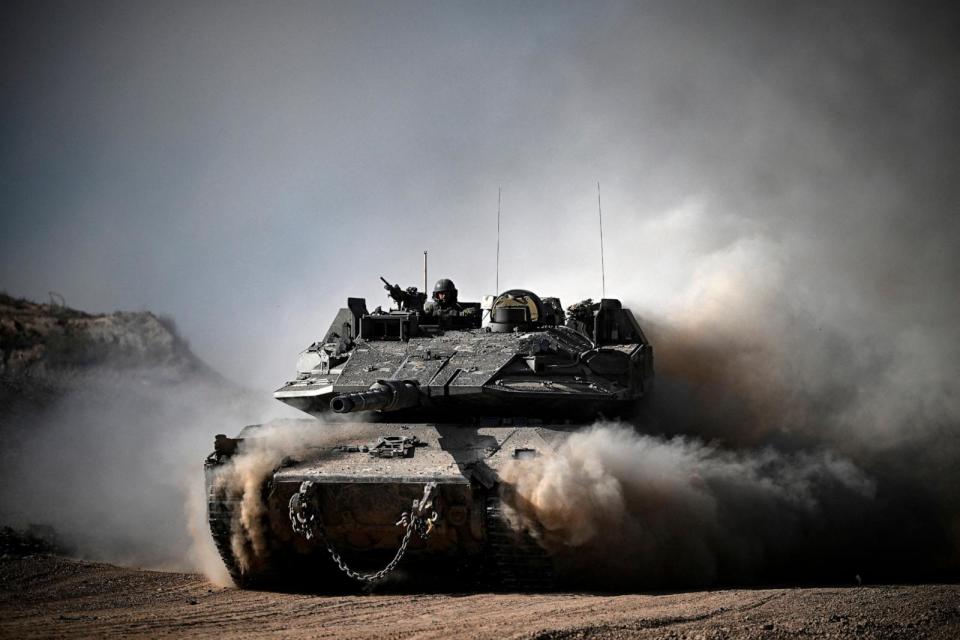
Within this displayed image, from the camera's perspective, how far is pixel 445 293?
1781 cm

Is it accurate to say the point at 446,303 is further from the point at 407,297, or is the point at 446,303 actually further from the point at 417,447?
the point at 417,447

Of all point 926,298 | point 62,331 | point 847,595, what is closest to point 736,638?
point 847,595

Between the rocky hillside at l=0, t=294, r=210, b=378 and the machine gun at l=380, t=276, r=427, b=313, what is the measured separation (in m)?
14.5

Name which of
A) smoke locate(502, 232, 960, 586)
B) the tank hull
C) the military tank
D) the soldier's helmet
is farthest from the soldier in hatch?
the tank hull

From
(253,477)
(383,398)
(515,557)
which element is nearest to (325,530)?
(253,477)

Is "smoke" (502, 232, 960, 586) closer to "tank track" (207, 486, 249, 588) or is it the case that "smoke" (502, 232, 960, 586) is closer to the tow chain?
the tow chain

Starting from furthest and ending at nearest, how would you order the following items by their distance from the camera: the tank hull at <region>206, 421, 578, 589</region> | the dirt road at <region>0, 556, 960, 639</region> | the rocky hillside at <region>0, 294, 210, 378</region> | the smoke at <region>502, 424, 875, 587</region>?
1. the rocky hillside at <region>0, 294, 210, 378</region>
2. the tank hull at <region>206, 421, 578, 589</region>
3. the smoke at <region>502, 424, 875, 587</region>
4. the dirt road at <region>0, 556, 960, 639</region>

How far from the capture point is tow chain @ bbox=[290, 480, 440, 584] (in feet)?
38.3

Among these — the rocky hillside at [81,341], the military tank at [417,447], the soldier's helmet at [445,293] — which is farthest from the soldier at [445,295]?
the rocky hillside at [81,341]

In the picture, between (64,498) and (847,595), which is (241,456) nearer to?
(847,595)

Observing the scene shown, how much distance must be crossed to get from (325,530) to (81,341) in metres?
20.8

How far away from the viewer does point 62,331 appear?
30.8 meters

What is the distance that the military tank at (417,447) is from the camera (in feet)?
38.9

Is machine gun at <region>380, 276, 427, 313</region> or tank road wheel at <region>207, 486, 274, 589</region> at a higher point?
machine gun at <region>380, 276, 427, 313</region>
